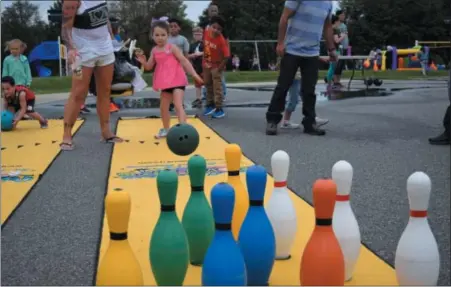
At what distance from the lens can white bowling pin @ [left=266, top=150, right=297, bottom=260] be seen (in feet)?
7.60

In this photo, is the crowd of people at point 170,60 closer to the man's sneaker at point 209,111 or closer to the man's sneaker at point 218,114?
the man's sneaker at point 218,114

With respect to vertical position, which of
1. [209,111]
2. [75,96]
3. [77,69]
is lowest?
[209,111]

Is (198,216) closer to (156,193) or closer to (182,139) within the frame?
(182,139)

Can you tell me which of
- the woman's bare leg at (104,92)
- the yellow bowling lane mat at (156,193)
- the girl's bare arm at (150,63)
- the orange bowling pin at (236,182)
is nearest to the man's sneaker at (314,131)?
the yellow bowling lane mat at (156,193)

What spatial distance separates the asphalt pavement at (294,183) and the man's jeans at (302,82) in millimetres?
222

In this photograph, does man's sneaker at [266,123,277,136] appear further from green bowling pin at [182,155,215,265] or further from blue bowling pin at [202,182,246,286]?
blue bowling pin at [202,182,246,286]

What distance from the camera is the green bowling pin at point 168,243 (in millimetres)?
1970

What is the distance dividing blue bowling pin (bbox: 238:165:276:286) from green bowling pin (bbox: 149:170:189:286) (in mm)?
215

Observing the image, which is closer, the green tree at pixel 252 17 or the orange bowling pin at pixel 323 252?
the green tree at pixel 252 17

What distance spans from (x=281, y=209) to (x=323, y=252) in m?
0.49

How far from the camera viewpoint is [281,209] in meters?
2.32

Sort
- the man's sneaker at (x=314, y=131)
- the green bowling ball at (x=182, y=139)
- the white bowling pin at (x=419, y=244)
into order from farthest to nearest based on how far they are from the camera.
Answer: the man's sneaker at (x=314, y=131), the green bowling ball at (x=182, y=139), the white bowling pin at (x=419, y=244)

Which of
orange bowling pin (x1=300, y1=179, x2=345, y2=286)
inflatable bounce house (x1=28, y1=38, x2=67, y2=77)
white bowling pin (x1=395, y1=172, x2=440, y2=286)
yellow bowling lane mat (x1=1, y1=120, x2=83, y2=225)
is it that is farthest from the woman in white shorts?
white bowling pin (x1=395, y1=172, x2=440, y2=286)

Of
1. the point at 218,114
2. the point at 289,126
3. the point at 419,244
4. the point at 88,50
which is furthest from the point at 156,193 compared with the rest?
the point at 218,114
